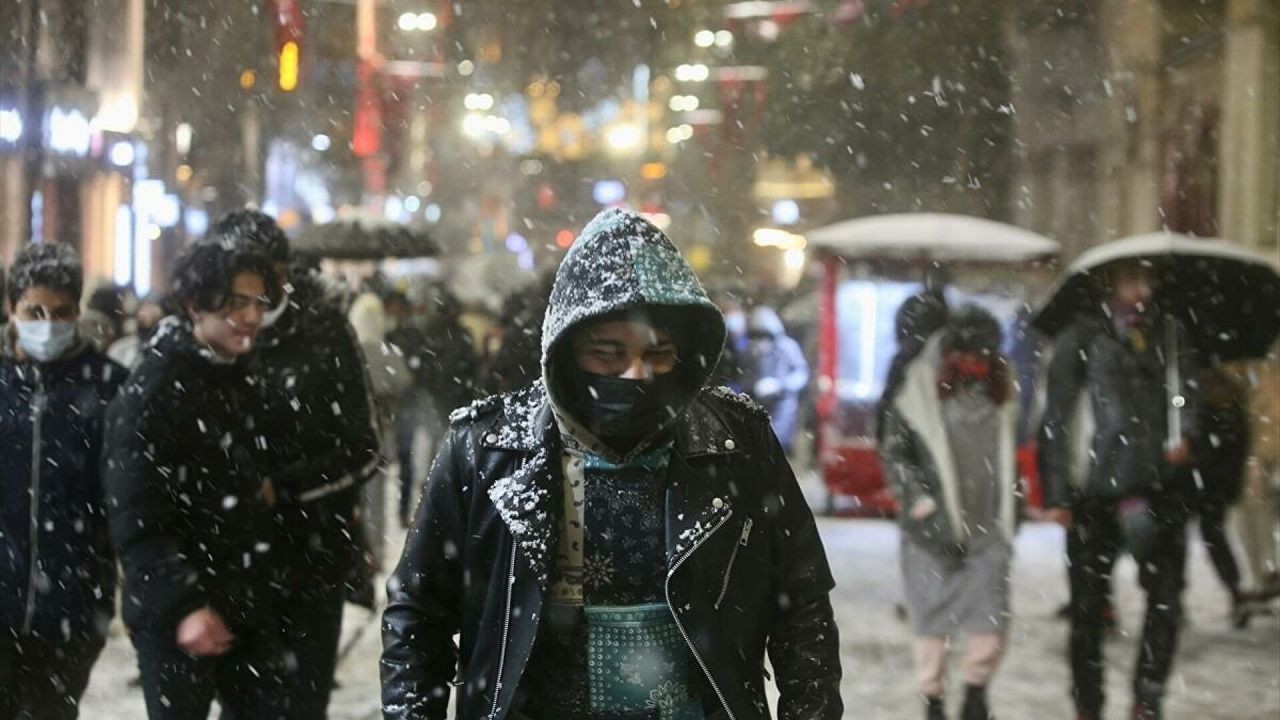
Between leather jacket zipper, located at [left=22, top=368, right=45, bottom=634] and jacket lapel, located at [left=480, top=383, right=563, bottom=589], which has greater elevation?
jacket lapel, located at [left=480, top=383, right=563, bottom=589]

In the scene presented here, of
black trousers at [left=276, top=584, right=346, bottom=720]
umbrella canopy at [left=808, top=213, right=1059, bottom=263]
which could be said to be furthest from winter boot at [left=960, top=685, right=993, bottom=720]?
umbrella canopy at [left=808, top=213, right=1059, bottom=263]

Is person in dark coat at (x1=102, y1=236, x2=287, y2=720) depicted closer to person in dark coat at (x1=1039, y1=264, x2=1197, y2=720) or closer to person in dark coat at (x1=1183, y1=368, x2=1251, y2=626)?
person in dark coat at (x1=1039, y1=264, x2=1197, y2=720)

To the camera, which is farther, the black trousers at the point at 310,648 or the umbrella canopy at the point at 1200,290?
the umbrella canopy at the point at 1200,290

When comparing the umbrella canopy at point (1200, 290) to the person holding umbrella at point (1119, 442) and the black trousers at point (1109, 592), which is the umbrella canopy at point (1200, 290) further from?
the black trousers at point (1109, 592)

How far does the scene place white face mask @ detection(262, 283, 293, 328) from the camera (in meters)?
4.73

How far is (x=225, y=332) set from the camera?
171 inches

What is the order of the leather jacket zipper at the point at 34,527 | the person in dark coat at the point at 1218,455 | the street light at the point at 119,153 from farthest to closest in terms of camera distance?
the street light at the point at 119,153 < the person in dark coat at the point at 1218,455 < the leather jacket zipper at the point at 34,527

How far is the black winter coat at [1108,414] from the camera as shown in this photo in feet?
22.2

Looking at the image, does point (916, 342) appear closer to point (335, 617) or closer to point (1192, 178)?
point (335, 617)

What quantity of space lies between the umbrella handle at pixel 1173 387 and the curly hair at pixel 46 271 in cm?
477

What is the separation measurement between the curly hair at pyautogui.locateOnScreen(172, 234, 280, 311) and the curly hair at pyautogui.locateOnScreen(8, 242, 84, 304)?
669mm

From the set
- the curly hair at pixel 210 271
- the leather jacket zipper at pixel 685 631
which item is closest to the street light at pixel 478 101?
the curly hair at pixel 210 271

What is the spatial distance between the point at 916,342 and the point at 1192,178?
37.0 ft

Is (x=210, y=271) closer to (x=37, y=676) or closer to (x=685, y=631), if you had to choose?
(x=37, y=676)
